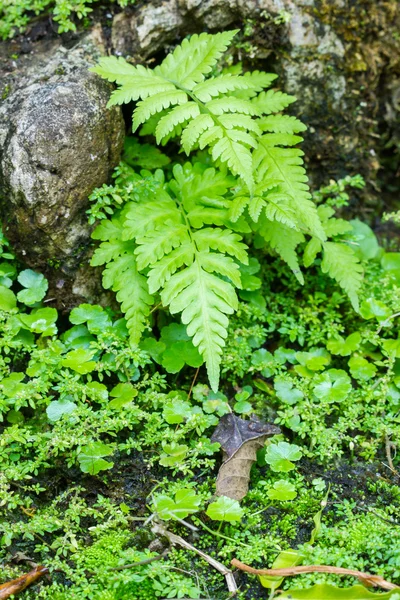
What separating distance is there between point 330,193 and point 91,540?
9.57 feet

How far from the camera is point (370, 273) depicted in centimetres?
418

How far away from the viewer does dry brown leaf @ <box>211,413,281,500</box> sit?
308 centimetres

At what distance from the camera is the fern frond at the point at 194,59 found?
361 centimetres

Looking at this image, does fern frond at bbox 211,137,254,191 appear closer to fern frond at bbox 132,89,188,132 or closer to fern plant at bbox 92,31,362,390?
fern plant at bbox 92,31,362,390

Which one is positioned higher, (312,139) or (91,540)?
(312,139)

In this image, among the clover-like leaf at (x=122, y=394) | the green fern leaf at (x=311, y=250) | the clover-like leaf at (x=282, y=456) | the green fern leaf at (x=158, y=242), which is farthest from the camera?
the green fern leaf at (x=311, y=250)

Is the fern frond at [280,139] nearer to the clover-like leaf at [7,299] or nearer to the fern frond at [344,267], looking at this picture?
the fern frond at [344,267]

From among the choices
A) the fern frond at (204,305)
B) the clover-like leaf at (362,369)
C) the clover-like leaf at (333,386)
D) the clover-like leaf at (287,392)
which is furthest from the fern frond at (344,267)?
the fern frond at (204,305)

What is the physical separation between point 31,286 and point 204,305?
1.09 m

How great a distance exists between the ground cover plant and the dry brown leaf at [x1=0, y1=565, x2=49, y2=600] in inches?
1.3

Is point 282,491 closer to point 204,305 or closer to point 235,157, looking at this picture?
point 204,305

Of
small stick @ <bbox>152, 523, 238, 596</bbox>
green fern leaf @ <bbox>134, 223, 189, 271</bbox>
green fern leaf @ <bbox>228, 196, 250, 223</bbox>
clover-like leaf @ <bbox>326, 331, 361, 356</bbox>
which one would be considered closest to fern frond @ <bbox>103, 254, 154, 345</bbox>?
green fern leaf @ <bbox>134, 223, 189, 271</bbox>

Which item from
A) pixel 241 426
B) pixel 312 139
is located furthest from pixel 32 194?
pixel 312 139

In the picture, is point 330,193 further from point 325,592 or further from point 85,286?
point 325,592
